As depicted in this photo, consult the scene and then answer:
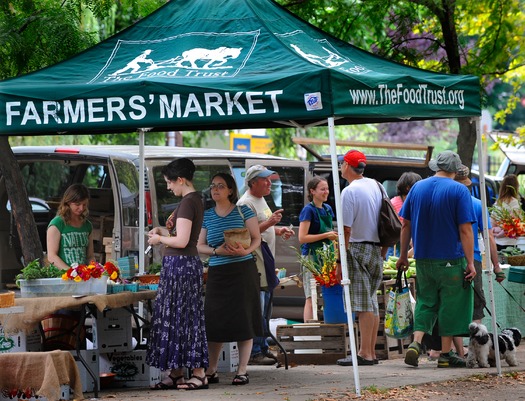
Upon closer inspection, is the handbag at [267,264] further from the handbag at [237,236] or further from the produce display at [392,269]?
the produce display at [392,269]

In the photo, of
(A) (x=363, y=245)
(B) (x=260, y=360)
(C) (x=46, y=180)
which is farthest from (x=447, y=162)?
(C) (x=46, y=180)

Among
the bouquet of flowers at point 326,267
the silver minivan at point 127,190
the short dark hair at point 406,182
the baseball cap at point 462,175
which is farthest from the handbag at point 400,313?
the silver minivan at point 127,190

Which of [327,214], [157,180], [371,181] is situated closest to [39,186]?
[157,180]

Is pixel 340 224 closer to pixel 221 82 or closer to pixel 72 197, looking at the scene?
pixel 221 82

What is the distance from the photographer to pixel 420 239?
1066cm

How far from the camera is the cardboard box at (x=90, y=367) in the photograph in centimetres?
927

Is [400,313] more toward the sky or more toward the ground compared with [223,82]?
more toward the ground

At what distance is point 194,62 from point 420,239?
2.76 metres

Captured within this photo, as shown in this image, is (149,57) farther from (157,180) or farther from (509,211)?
(509,211)

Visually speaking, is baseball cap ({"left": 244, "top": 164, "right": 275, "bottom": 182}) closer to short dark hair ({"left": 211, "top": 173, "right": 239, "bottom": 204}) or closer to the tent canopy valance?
the tent canopy valance

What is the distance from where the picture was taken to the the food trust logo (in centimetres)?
923

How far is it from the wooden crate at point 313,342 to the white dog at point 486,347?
4.21 feet

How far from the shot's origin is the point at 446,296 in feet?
34.7

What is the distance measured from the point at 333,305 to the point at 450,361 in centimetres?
128
